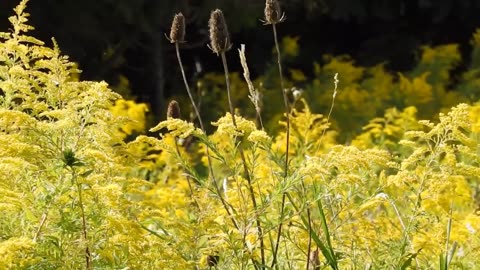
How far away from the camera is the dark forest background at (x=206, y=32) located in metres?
7.50

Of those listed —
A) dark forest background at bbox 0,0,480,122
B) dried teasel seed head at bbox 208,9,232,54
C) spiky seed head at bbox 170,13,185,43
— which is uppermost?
dark forest background at bbox 0,0,480,122

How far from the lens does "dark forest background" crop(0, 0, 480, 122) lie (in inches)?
295

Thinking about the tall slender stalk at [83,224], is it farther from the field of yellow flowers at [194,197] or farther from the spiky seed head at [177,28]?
the spiky seed head at [177,28]

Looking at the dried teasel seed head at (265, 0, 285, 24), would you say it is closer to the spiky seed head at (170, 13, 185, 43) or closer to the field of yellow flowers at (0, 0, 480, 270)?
the field of yellow flowers at (0, 0, 480, 270)

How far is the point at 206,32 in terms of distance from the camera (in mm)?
9156

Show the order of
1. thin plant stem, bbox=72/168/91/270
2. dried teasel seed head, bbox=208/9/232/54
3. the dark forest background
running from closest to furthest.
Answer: thin plant stem, bbox=72/168/91/270 → dried teasel seed head, bbox=208/9/232/54 → the dark forest background

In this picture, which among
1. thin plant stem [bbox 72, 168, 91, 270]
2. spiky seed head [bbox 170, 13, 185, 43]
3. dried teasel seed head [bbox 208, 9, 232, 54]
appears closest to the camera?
thin plant stem [bbox 72, 168, 91, 270]

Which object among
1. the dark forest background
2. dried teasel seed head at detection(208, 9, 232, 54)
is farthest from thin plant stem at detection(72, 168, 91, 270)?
→ the dark forest background

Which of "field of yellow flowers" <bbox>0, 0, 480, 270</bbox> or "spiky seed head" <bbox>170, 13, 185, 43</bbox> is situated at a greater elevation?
"spiky seed head" <bbox>170, 13, 185, 43</bbox>

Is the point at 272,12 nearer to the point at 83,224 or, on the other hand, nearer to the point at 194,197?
the point at 194,197

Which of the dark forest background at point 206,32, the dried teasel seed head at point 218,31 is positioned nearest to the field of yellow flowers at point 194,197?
the dried teasel seed head at point 218,31

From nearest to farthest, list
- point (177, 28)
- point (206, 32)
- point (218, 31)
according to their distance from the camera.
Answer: point (218, 31)
point (177, 28)
point (206, 32)

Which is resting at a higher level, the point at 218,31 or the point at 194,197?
the point at 218,31

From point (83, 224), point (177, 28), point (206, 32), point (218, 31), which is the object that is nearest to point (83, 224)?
point (83, 224)
